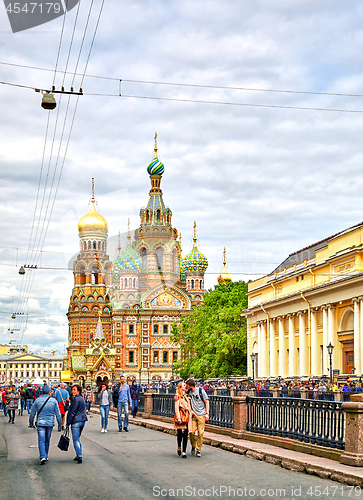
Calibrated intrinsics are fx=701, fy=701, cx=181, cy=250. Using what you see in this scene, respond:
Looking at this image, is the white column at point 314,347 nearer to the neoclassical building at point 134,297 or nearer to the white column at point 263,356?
the white column at point 263,356

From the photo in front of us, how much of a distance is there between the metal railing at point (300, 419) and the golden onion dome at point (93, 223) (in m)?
103

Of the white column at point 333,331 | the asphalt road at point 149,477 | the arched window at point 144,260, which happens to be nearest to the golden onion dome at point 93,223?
the arched window at point 144,260

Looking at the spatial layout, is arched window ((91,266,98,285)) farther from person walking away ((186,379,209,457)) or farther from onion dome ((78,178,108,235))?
person walking away ((186,379,209,457))

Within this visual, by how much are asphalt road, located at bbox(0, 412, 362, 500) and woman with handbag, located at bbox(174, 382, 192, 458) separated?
363 mm

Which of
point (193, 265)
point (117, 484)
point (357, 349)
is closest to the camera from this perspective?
point (117, 484)

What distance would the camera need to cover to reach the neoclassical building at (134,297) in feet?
352

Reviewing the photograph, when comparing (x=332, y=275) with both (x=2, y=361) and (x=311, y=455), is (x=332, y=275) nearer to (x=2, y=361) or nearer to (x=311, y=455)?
(x=311, y=455)

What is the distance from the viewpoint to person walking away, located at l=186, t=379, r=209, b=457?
14.4m

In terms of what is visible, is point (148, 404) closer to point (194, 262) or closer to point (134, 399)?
point (134, 399)

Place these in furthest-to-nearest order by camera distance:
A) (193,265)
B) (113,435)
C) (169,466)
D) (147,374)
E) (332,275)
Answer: (193,265) → (147,374) → (332,275) → (113,435) → (169,466)

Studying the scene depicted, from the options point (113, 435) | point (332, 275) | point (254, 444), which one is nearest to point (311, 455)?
point (254, 444)

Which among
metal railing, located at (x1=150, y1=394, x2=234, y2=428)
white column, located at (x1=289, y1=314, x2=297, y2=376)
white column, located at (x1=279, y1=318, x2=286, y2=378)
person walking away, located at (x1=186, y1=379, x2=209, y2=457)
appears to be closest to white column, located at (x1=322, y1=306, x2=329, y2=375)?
white column, located at (x1=289, y1=314, x2=297, y2=376)

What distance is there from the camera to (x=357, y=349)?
40.2 meters

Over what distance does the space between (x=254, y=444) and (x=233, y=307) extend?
51137mm
